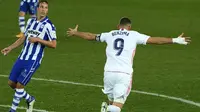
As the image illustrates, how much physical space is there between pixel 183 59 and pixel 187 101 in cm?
691

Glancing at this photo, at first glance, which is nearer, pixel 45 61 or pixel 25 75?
pixel 25 75

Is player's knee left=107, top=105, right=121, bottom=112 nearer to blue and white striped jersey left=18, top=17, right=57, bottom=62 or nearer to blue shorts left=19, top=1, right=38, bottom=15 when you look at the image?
blue and white striped jersey left=18, top=17, right=57, bottom=62

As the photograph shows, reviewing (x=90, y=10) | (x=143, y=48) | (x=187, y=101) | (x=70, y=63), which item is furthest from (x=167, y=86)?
(x=90, y=10)

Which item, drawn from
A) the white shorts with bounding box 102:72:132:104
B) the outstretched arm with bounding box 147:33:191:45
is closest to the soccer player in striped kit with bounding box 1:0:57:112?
the white shorts with bounding box 102:72:132:104

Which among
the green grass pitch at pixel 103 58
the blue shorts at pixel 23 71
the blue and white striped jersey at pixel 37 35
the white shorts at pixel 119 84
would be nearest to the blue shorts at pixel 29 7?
the green grass pitch at pixel 103 58

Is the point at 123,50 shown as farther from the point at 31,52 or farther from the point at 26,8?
the point at 26,8

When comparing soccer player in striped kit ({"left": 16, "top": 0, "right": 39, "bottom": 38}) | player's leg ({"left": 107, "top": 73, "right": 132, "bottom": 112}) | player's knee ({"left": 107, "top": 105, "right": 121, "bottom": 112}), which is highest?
soccer player in striped kit ({"left": 16, "top": 0, "right": 39, "bottom": 38})

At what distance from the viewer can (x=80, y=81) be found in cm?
1919

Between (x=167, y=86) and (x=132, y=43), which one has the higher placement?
(x=132, y=43)

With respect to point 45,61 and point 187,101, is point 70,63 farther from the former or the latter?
point 187,101

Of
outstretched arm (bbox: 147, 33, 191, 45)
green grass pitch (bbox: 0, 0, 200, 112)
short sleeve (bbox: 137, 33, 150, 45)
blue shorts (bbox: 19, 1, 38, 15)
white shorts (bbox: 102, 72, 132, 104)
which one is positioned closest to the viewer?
outstretched arm (bbox: 147, 33, 191, 45)

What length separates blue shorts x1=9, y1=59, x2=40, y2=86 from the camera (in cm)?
1438

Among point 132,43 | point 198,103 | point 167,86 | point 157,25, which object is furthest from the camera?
point 157,25

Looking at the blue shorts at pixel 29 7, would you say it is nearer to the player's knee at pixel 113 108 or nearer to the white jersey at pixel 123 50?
the white jersey at pixel 123 50
